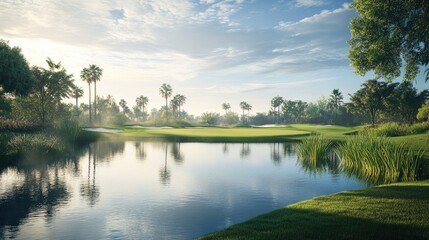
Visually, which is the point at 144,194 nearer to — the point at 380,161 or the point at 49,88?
the point at 380,161

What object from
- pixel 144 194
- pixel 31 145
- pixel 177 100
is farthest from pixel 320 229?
pixel 177 100

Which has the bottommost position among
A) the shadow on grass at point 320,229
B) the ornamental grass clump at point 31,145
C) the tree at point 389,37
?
the shadow on grass at point 320,229

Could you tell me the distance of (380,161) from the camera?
20.8 m

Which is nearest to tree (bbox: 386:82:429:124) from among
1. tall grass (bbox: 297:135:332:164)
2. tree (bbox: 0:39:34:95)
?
tall grass (bbox: 297:135:332:164)

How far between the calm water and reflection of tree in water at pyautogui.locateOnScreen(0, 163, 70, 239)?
0.10 ft

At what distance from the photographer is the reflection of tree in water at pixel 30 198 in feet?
38.3

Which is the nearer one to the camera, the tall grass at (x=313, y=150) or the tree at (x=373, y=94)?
the tall grass at (x=313, y=150)

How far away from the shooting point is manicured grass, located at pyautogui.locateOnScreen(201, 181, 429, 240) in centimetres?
849

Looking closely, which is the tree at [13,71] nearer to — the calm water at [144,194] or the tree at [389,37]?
the calm water at [144,194]

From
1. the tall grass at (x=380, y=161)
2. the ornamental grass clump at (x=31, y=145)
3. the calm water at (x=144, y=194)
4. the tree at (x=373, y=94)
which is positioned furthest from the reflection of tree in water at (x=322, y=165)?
the tree at (x=373, y=94)

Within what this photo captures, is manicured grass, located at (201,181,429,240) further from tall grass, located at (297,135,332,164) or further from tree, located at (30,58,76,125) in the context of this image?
tree, located at (30,58,76,125)

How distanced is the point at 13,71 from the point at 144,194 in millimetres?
31038

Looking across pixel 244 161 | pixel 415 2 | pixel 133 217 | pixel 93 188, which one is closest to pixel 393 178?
pixel 415 2

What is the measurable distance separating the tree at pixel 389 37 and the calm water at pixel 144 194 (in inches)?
316
